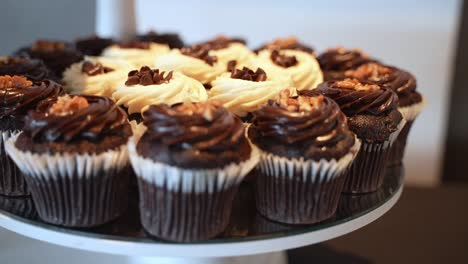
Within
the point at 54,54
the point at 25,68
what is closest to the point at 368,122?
the point at 25,68

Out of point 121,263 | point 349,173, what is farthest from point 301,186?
point 121,263

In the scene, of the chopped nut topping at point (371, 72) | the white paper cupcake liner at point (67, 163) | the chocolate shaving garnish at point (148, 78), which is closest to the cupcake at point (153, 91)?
the chocolate shaving garnish at point (148, 78)

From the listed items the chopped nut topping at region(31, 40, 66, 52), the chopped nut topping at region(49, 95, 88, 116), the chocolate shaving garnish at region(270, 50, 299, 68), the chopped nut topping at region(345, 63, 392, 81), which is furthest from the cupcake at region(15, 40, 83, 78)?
the chopped nut topping at region(345, 63, 392, 81)

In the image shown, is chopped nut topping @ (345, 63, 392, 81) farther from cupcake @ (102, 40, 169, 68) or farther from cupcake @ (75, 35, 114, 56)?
cupcake @ (75, 35, 114, 56)

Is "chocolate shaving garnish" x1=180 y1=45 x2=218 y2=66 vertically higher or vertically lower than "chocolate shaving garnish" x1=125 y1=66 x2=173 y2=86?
higher

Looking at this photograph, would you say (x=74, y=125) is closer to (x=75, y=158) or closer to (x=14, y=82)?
(x=75, y=158)

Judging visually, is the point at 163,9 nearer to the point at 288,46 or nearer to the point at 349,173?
the point at 288,46
